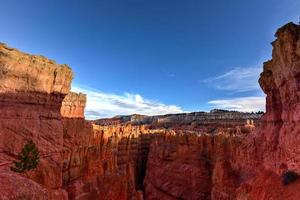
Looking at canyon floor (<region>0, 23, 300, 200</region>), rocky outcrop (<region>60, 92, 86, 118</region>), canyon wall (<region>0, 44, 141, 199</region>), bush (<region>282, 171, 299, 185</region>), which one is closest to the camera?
bush (<region>282, 171, 299, 185</region>)

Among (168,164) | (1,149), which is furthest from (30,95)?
(168,164)

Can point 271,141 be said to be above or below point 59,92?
below

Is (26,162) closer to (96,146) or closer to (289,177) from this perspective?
(96,146)

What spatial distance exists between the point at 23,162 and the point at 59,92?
1031 cm

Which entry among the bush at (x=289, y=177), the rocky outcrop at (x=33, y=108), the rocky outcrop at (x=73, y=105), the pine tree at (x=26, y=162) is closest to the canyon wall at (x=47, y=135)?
the rocky outcrop at (x=33, y=108)

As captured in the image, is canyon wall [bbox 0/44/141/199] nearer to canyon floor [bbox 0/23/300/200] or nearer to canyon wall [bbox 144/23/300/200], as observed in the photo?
canyon floor [bbox 0/23/300/200]

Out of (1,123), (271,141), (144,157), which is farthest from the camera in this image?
(144,157)

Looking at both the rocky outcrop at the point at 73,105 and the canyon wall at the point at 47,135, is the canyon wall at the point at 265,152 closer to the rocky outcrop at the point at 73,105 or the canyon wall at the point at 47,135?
the canyon wall at the point at 47,135

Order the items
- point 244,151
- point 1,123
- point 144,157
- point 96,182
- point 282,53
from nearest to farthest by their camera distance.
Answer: point 282,53, point 1,123, point 96,182, point 244,151, point 144,157

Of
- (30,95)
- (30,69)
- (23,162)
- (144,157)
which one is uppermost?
(30,69)

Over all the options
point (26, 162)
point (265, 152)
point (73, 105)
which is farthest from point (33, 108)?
point (265, 152)

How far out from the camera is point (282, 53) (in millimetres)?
17750

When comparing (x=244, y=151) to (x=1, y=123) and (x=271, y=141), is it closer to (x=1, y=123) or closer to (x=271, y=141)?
(x=271, y=141)

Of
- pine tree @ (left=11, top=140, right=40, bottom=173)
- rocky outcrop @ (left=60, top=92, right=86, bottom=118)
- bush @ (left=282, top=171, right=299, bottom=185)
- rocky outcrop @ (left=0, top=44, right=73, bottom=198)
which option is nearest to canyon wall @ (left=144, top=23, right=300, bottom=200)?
bush @ (left=282, top=171, right=299, bottom=185)
